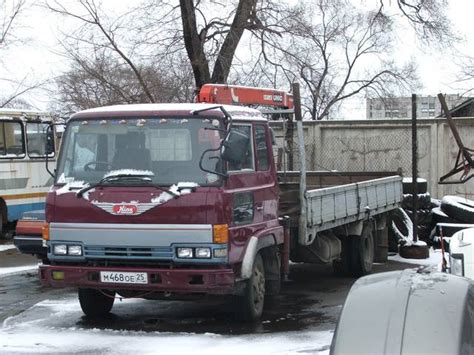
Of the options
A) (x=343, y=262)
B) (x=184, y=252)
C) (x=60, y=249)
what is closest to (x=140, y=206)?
(x=184, y=252)

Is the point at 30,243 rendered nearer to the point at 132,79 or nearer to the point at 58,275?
the point at 58,275

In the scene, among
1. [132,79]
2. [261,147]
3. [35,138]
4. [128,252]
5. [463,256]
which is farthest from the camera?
[132,79]

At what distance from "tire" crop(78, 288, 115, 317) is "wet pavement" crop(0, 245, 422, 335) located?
12cm

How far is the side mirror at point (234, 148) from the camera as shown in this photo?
24.7 feet

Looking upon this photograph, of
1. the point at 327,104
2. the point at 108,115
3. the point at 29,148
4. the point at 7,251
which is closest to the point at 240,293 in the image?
the point at 108,115

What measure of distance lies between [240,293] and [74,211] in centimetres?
200

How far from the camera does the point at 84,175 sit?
7945 millimetres

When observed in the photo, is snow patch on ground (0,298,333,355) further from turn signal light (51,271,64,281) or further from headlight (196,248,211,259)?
headlight (196,248,211,259)

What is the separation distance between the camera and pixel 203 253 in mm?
7512

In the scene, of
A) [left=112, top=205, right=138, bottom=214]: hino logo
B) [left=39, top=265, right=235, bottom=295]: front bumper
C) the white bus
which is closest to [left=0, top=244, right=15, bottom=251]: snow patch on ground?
the white bus

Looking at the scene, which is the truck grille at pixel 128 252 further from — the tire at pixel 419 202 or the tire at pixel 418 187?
the tire at pixel 418 187

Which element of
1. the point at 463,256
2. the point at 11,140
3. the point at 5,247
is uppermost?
the point at 11,140

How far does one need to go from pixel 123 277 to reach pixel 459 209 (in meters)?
8.91

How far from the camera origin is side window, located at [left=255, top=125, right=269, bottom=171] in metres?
8.62
